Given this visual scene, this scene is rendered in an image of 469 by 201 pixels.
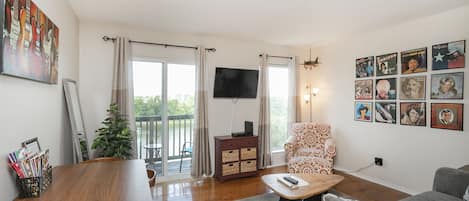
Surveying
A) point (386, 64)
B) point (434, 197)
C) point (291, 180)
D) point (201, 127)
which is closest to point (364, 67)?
point (386, 64)

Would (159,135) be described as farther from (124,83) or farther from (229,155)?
(229,155)

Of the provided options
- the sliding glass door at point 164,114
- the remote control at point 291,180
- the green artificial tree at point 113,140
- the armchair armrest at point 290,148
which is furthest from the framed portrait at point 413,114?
the green artificial tree at point 113,140

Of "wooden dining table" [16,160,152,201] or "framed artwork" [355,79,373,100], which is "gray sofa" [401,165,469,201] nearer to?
"framed artwork" [355,79,373,100]

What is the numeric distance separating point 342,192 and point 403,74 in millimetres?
1858

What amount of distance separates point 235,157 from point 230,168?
19 centimetres

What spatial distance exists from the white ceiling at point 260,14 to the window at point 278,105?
112cm

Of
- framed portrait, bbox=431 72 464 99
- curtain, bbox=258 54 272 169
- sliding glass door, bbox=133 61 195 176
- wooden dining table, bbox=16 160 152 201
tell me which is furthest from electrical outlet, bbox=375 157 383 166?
wooden dining table, bbox=16 160 152 201

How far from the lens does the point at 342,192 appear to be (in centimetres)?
329

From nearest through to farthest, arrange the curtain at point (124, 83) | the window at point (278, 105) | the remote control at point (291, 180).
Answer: the remote control at point (291, 180) → the curtain at point (124, 83) → the window at point (278, 105)

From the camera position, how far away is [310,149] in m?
4.06

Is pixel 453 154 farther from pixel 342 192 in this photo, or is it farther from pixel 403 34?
pixel 403 34

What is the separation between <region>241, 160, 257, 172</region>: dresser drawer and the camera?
13.0 feet

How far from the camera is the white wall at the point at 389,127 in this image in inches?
113

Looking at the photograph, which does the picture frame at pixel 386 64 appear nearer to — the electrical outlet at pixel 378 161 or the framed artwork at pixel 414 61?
the framed artwork at pixel 414 61
